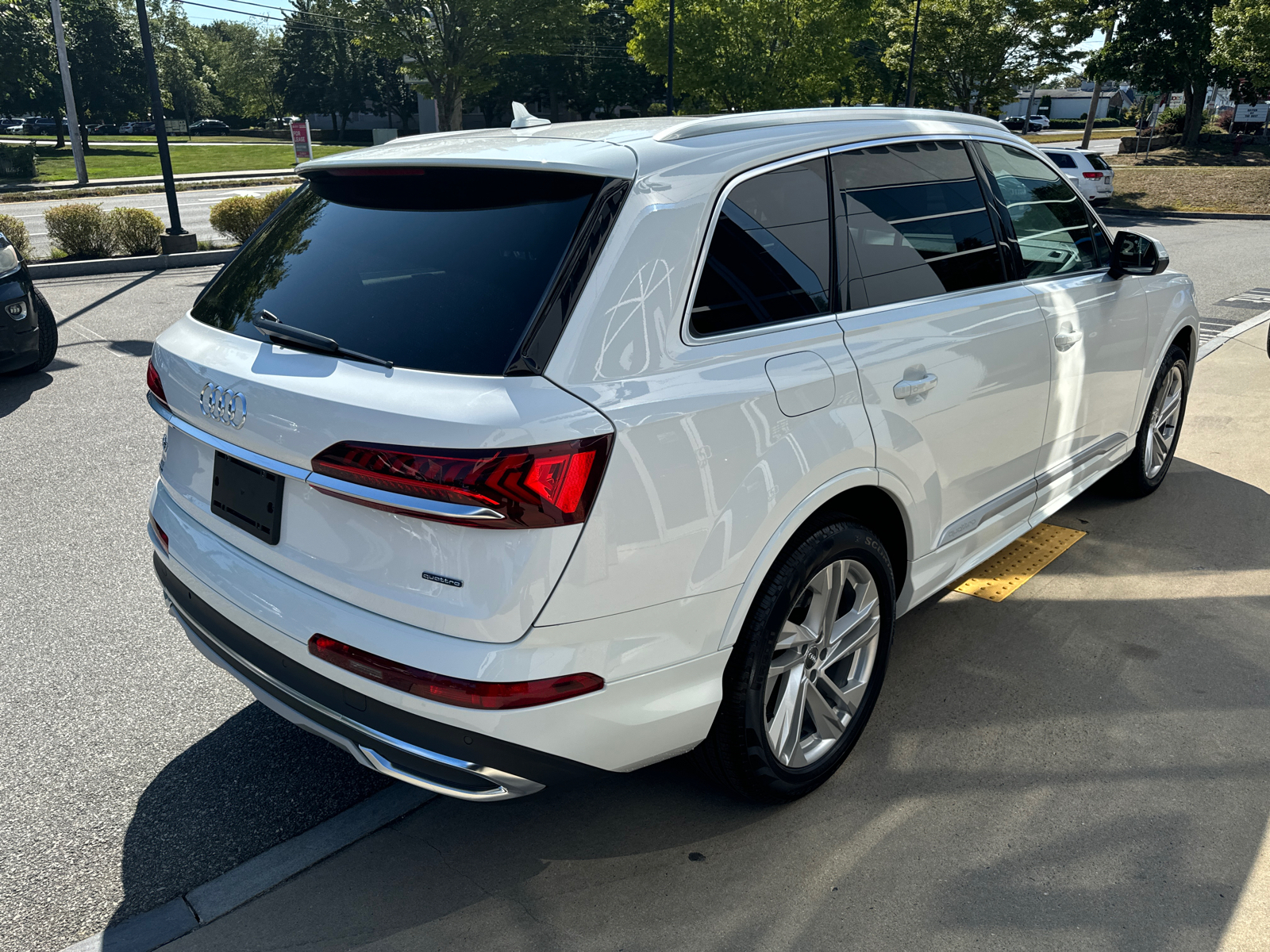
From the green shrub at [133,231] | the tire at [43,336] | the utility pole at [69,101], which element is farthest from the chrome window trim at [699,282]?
the utility pole at [69,101]

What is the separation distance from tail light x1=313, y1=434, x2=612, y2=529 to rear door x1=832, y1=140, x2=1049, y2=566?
1027 mm

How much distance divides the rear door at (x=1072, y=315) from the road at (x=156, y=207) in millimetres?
16164

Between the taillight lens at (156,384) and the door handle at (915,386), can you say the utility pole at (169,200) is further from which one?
the door handle at (915,386)

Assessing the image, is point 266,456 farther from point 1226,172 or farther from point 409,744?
point 1226,172

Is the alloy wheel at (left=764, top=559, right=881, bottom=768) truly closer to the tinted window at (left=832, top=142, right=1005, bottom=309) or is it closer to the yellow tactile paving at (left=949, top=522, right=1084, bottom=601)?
the tinted window at (left=832, top=142, right=1005, bottom=309)

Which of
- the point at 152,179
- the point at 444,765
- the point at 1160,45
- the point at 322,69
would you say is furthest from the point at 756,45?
the point at 322,69

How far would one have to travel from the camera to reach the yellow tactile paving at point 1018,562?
14.3 ft

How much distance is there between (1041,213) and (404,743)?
10.3ft

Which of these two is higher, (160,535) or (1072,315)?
(1072,315)

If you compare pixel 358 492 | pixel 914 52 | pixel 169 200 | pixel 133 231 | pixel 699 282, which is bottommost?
pixel 133 231

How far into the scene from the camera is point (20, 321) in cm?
746

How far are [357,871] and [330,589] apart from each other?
89 centimetres

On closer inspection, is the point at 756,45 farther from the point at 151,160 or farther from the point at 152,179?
the point at 151,160

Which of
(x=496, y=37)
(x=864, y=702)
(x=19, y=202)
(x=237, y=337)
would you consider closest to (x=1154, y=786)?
(x=864, y=702)
